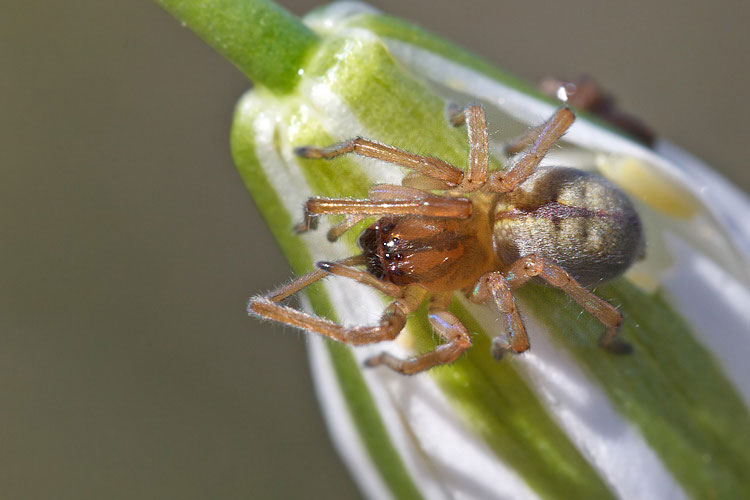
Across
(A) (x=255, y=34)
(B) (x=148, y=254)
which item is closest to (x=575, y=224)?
(A) (x=255, y=34)

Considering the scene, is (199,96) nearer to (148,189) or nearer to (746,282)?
(148,189)

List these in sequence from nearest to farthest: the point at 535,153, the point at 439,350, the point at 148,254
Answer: the point at 439,350
the point at 535,153
the point at 148,254

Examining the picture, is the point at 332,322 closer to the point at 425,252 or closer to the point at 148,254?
the point at 425,252

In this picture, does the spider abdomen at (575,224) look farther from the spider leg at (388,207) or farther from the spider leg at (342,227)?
the spider leg at (342,227)

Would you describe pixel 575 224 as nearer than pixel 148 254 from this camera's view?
Yes

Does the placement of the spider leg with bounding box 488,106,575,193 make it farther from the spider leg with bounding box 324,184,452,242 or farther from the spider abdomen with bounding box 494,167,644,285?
the spider leg with bounding box 324,184,452,242

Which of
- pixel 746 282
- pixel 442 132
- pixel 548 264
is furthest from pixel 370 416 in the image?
pixel 746 282
